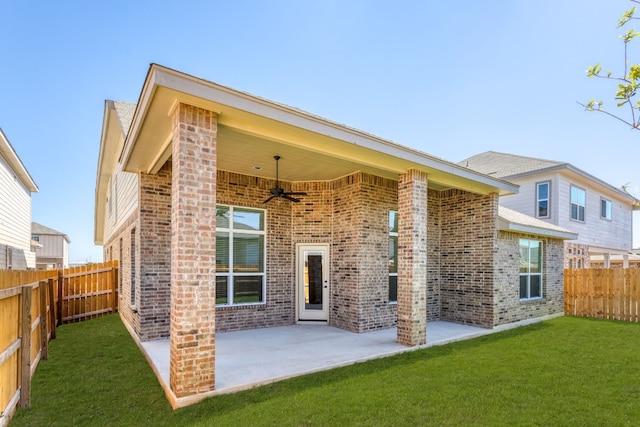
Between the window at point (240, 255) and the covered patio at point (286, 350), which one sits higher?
the window at point (240, 255)

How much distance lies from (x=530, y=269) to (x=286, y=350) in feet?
26.9

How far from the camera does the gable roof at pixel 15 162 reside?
472 inches

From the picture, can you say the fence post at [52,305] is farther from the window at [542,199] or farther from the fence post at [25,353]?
the window at [542,199]

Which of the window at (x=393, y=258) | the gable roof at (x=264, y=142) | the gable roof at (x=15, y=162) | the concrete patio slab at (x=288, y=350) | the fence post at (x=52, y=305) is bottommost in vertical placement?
the concrete patio slab at (x=288, y=350)

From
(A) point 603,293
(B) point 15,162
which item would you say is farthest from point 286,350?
(B) point 15,162

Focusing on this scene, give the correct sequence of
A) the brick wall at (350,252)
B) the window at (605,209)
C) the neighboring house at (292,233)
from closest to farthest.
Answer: the neighboring house at (292,233) < the brick wall at (350,252) < the window at (605,209)

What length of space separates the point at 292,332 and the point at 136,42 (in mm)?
9590

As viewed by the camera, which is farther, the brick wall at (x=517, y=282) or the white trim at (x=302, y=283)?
the brick wall at (x=517, y=282)

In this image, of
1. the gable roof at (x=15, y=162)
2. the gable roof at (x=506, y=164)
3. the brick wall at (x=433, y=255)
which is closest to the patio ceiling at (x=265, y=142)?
the brick wall at (x=433, y=255)

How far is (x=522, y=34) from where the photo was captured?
523cm

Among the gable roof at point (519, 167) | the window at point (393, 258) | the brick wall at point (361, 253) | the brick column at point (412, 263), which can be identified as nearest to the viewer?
the brick column at point (412, 263)

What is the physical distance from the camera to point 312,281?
9172 millimetres

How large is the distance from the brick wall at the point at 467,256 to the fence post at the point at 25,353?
29.4 ft

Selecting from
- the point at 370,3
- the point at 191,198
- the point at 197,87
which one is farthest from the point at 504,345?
the point at 370,3
